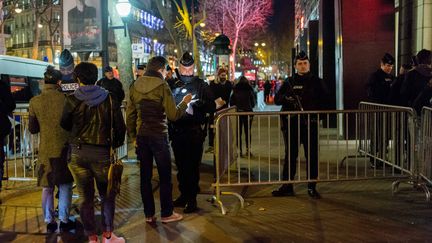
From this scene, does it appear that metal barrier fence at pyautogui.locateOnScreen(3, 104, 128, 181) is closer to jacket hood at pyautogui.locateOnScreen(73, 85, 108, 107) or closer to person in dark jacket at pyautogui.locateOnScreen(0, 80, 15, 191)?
person in dark jacket at pyautogui.locateOnScreen(0, 80, 15, 191)

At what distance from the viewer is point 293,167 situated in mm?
7324

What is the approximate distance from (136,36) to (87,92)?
73236 millimetres

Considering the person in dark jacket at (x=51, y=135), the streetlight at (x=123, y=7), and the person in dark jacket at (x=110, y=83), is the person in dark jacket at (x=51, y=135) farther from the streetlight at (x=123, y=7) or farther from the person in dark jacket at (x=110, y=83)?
the streetlight at (x=123, y=7)

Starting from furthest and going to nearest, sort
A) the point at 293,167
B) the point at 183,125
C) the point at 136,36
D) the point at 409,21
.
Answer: the point at 136,36, the point at 409,21, the point at 293,167, the point at 183,125

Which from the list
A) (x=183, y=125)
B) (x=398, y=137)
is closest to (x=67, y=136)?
(x=183, y=125)

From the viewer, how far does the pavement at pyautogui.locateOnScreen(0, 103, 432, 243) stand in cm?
557

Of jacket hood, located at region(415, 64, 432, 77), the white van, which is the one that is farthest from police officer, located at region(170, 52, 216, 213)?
the white van

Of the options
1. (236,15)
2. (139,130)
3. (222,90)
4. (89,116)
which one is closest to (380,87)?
(222,90)

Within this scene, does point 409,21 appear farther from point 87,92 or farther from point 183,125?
point 87,92

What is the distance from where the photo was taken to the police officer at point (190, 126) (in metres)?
6.46

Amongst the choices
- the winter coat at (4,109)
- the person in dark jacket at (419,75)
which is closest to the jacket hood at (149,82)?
the winter coat at (4,109)

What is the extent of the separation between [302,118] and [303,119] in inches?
0.9

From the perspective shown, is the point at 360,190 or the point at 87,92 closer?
the point at 87,92

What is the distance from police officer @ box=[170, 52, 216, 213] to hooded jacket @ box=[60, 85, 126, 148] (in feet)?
4.89
